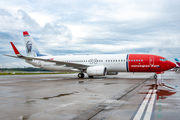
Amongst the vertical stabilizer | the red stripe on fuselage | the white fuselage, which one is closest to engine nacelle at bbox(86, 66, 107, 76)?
the white fuselage

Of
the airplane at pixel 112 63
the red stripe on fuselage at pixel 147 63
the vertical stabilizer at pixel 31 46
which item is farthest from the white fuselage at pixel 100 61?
the vertical stabilizer at pixel 31 46

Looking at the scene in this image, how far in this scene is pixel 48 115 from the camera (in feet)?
17.8

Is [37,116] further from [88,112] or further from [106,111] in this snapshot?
[106,111]

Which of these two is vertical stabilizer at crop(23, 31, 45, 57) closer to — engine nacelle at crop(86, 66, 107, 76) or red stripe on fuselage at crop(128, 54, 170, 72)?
engine nacelle at crop(86, 66, 107, 76)

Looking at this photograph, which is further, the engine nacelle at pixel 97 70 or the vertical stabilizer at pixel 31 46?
the vertical stabilizer at pixel 31 46

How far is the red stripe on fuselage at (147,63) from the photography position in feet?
76.5

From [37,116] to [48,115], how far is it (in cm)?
33

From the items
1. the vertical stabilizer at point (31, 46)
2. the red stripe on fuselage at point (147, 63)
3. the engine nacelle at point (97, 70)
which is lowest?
the engine nacelle at point (97, 70)

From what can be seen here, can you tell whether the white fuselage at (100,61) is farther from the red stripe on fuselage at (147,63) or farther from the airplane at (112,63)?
the red stripe on fuselage at (147,63)

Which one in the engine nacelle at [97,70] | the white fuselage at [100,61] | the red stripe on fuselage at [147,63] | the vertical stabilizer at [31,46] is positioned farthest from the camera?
the vertical stabilizer at [31,46]

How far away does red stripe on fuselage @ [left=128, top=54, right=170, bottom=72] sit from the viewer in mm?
23312

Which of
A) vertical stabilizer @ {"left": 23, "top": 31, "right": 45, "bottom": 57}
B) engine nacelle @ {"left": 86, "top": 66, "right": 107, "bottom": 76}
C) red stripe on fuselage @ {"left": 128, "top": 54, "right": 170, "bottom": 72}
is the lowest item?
engine nacelle @ {"left": 86, "top": 66, "right": 107, "bottom": 76}

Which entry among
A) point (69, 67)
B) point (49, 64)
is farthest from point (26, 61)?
point (69, 67)

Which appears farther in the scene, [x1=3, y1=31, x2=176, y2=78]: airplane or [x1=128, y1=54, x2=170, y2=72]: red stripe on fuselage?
[x1=3, y1=31, x2=176, y2=78]: airplane
